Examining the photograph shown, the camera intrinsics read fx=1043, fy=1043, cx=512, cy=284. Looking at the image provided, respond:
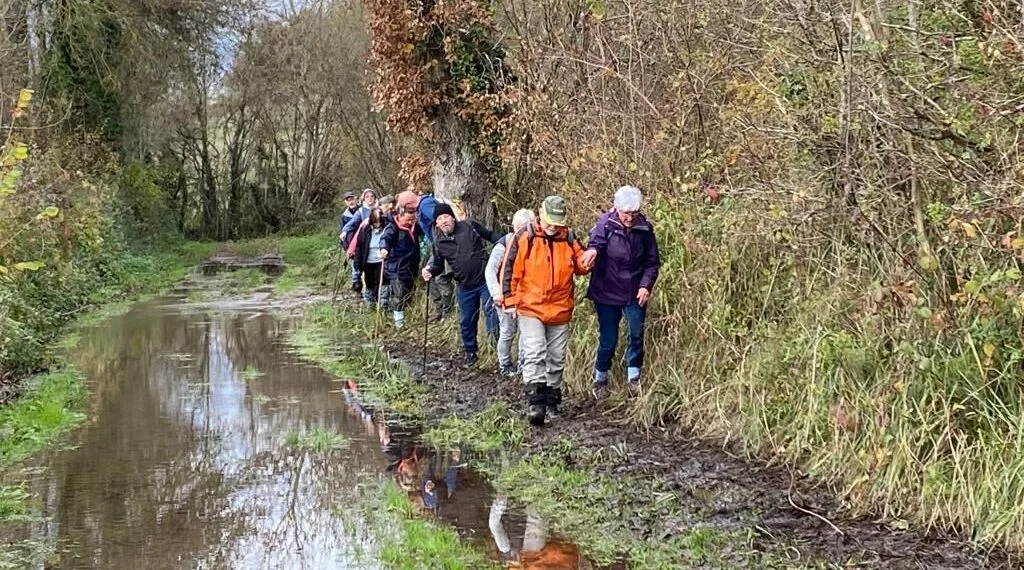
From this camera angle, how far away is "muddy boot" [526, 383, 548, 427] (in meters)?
8.88

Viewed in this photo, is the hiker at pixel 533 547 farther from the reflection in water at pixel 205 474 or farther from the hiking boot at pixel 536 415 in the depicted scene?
the hiking boot at pixel 536 415

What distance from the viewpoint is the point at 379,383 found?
11.1 m

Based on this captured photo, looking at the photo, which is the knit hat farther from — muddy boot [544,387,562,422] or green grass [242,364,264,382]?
muddy boot [544,387,562,422]

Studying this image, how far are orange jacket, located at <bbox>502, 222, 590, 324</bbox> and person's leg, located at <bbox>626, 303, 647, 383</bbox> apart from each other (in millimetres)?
595

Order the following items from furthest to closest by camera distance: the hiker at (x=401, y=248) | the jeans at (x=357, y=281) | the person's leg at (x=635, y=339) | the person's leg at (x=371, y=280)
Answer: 1. the jeans at (x=357, y=281)
2. the person's leg at (x=371, y=280)
3. the hiker at (x=401, y=248)
4. the person's leg at (x=635, y=339)

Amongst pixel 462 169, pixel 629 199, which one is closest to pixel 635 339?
pixel 629 199

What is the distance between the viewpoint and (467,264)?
11648 millimetres

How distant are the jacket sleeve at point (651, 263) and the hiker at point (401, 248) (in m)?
5.10

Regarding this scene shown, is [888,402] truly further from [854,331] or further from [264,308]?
[264,308]

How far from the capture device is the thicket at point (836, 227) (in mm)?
5801

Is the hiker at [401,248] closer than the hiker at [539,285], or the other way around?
the hiker at [539,285]

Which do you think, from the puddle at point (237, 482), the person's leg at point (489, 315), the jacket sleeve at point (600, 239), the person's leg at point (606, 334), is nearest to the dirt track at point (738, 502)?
the person's leg at point (606, 334)

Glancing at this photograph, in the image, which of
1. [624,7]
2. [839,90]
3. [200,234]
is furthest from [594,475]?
[200,234]

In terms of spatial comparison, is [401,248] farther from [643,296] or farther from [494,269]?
[643,296]
